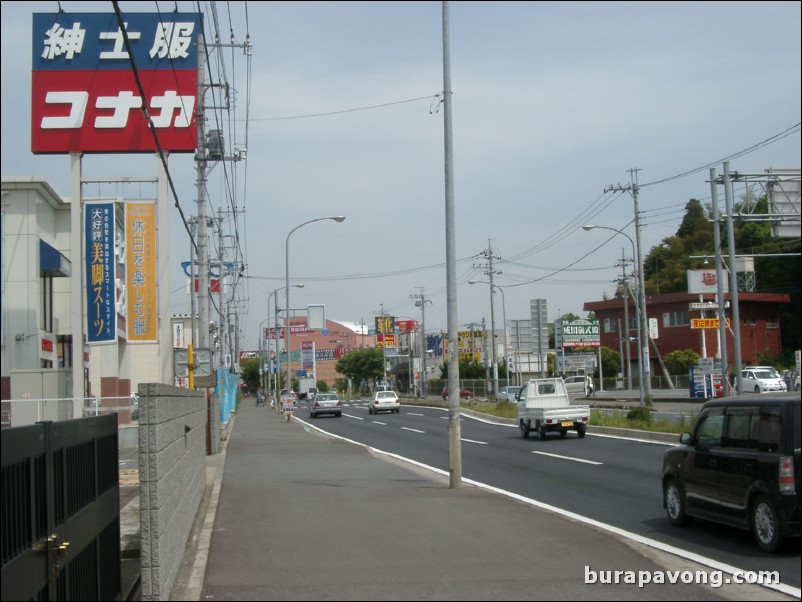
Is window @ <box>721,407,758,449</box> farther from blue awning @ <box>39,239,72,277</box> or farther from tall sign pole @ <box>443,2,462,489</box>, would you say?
blue awning @ <box>39,239,72,277</box>

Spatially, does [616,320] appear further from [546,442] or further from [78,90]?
[78,90]

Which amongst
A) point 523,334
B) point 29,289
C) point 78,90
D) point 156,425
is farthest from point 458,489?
point 523,334

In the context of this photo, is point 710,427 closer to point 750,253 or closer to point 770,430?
point 770,430

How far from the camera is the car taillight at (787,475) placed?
30.5 feet

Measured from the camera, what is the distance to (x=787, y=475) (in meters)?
9.30

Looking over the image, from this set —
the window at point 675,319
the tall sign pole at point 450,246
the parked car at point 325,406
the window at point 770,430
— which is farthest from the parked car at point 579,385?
the window at point 770,430

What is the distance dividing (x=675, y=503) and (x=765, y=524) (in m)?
2.35

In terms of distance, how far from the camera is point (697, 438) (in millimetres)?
11492

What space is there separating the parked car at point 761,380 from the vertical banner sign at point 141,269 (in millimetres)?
31452

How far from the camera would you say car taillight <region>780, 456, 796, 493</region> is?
30.5ft

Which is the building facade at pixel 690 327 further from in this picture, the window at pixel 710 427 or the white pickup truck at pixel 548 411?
the window at pixel 710 427

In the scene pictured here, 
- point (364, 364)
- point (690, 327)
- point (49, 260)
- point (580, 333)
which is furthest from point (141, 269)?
point (364, 364)

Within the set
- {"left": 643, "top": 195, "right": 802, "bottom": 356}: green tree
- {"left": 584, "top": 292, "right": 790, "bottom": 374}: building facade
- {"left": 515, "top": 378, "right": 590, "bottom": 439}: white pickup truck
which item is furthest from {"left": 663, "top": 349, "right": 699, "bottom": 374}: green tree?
{"left": 515, "top": 378, "right": 590, "bottom": 439}: white pickup truck

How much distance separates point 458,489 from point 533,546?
5970mm
